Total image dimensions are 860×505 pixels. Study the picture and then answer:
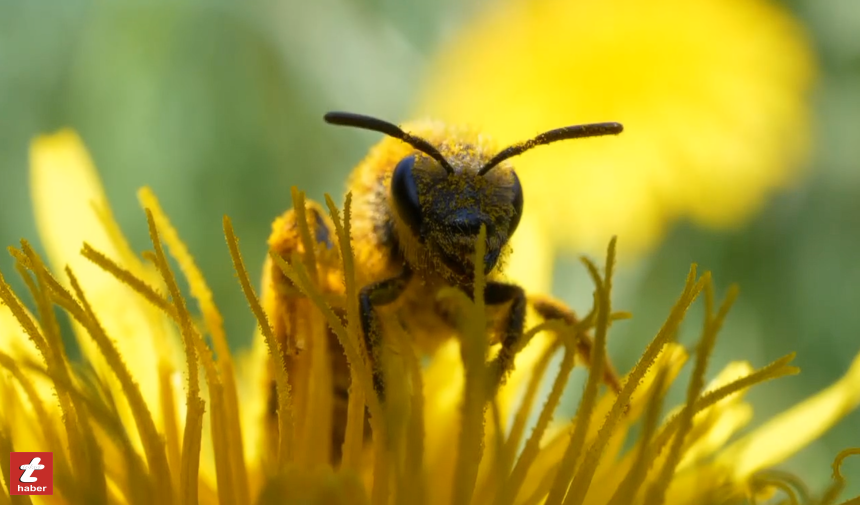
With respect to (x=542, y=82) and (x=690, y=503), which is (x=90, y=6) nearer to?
(x=542, y=82)

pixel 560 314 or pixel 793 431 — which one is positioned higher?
pixel 560 314

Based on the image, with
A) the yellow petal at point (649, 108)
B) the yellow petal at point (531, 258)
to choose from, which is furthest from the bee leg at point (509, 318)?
the yellow petal at point (649, 108)

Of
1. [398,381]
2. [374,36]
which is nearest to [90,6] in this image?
[374,36]

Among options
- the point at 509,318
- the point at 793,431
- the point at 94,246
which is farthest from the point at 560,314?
the point at 94,246

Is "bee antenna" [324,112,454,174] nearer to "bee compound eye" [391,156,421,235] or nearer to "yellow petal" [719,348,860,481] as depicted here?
"bee compound eye" [391,156,421,235]

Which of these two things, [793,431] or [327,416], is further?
[793,431]

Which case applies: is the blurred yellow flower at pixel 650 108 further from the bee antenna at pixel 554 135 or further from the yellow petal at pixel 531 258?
the bee antenna at pixel 554 135

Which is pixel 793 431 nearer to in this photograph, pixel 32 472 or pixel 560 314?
pixel 560 314
